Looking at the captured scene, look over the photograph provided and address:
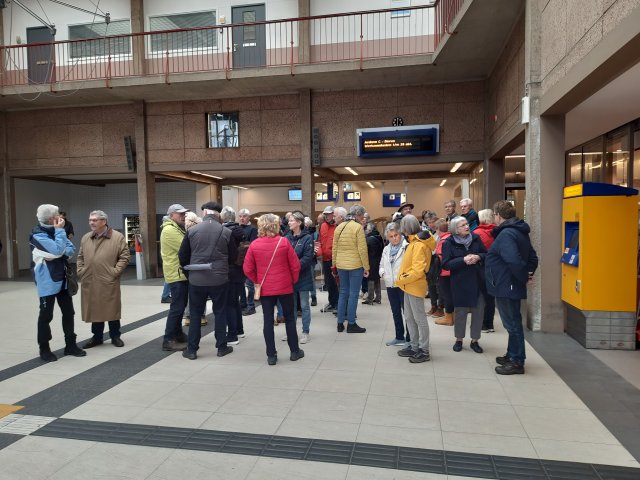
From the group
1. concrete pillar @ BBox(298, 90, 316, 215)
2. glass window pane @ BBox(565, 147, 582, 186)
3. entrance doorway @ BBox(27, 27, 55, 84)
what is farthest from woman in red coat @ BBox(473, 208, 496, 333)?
entrance doorway @ BBox(27, 27, 55, 84)

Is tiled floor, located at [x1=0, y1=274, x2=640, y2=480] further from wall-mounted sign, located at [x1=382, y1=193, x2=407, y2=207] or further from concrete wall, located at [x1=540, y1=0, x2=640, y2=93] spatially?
wall-mounted sign, located at [x1=382, y1=193, x2=407, y2=207]

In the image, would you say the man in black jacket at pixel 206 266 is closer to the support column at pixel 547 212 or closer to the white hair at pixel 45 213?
the white hair at pixel 45 213

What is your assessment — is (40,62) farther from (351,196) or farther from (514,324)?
(514,324)

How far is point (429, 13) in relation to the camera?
10.9 m

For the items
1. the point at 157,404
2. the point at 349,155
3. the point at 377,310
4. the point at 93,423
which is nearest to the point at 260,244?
the point at 157,404

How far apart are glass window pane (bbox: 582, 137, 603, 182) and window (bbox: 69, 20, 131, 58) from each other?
11656 mm

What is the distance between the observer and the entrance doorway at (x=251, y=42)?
38.8 feet

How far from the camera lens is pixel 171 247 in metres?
5.54

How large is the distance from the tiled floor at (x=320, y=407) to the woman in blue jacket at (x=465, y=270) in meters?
0.44

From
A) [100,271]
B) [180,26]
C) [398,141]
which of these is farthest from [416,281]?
[180,26]

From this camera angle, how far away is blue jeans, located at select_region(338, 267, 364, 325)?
586 cm

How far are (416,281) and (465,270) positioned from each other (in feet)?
2.54

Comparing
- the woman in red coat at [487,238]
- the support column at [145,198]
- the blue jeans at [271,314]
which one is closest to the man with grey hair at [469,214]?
the woman in red coat at [487,238]

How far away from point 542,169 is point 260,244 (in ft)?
12.6
